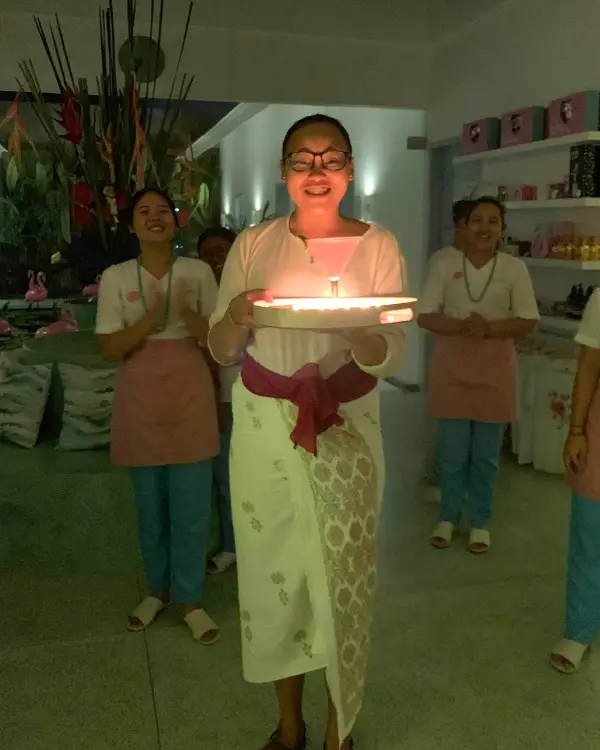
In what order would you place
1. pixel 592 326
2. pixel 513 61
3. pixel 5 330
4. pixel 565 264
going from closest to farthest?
pixel 592 326 → pixel 5 330 → pixel 565 264 → pixel 513 61

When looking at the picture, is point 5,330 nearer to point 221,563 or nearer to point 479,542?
point 221,563

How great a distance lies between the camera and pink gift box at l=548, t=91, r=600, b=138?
3.61 m

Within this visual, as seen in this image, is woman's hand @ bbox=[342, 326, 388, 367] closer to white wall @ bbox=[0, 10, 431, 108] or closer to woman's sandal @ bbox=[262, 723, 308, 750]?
woman's sandal @ bbox=[262, 723, 308, 750]

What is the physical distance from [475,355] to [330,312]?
1.73 meters

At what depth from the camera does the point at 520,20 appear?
444cm

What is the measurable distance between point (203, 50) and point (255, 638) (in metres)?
4.42

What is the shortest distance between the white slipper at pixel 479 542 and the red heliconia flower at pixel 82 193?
1.86m

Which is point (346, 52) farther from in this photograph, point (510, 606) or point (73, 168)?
point (510, 606)

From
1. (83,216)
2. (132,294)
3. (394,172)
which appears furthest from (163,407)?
(394,172)

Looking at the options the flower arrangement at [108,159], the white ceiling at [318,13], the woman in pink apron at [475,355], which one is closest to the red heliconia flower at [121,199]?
the flower arrangement at [108,159]

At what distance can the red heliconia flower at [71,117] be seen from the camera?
249 cm

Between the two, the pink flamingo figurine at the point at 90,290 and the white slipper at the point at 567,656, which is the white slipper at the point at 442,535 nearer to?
the white slipper at the point at 567,656

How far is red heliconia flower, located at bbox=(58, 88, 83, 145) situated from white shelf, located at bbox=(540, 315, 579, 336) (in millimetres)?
2598

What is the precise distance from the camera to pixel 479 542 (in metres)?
2.82
